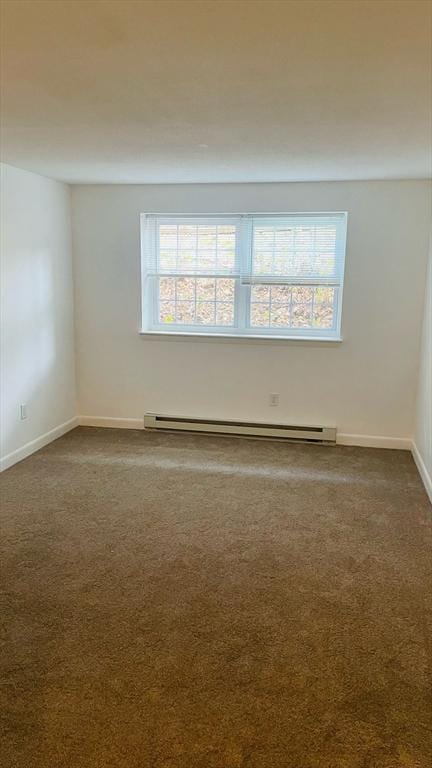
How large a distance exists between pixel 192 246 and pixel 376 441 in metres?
2.40

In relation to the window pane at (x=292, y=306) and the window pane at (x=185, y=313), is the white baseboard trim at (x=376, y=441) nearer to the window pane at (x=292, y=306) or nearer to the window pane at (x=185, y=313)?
the window pane at (x=292, y=306)

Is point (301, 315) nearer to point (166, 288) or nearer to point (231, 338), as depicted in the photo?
point (231, 338)

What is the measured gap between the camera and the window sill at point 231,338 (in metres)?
4.45

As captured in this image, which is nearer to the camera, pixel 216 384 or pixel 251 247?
pixel 251 247

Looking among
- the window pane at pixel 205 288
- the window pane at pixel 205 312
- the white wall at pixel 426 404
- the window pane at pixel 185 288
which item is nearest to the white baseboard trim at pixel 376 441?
the white wall at pixel 426 404

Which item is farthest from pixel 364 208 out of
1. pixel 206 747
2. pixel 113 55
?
pixel 206 747

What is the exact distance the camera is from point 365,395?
14.6 ft

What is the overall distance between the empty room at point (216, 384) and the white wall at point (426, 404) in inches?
1.4

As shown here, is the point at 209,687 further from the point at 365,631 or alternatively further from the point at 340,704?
the point at 365,631

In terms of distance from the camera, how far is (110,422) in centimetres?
500

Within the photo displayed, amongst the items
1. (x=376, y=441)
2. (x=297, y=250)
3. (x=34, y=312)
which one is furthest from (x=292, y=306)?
(x=34, y=312)

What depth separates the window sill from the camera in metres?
4.45

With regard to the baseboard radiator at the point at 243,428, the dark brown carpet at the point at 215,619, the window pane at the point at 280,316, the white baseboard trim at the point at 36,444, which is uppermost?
the window pane at the point at 280,316

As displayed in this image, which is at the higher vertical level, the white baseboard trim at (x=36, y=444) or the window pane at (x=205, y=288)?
the window pane at (x=205, y=288)
